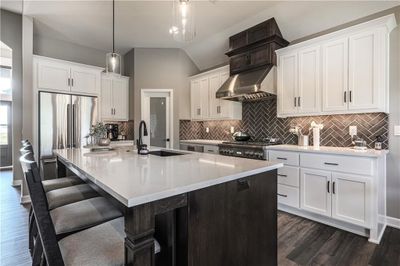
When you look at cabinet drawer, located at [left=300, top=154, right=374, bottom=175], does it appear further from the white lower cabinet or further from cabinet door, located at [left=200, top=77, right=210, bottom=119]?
cabinet door, located at [left=200, top=77, right=210, bottom=119]

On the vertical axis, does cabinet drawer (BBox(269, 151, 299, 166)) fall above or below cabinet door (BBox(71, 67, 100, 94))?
below

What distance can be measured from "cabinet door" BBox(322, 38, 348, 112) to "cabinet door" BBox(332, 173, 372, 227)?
944mm

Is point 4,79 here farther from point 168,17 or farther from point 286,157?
point 286,157

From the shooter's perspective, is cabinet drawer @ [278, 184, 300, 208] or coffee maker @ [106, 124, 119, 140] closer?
cabinet drawer @ [278, 184, 300, 208]

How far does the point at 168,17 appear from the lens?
3840mm

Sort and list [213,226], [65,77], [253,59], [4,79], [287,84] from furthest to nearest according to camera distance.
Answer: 1. [4,79]
2. [65,77]
3. [253,59]
4. [287,84]
5. [213,226]

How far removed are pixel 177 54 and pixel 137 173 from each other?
4484 mm

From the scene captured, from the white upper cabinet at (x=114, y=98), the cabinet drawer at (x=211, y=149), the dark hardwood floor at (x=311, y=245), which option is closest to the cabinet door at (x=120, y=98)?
the white upper cabinet at (x=114, y=98)

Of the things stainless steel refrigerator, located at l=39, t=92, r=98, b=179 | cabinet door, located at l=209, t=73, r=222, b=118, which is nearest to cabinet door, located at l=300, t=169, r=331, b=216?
cabinet door, located at l=209, t=73, r=222, b=118

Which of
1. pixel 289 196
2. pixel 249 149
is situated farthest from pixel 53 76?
pixel 289 196

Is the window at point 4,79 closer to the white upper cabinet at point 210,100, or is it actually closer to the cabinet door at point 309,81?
the white upper cabinet at point 210,100

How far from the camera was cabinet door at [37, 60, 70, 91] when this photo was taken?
3930mm

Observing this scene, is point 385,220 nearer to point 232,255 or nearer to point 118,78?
point 232,255

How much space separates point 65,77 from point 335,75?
470 cm
